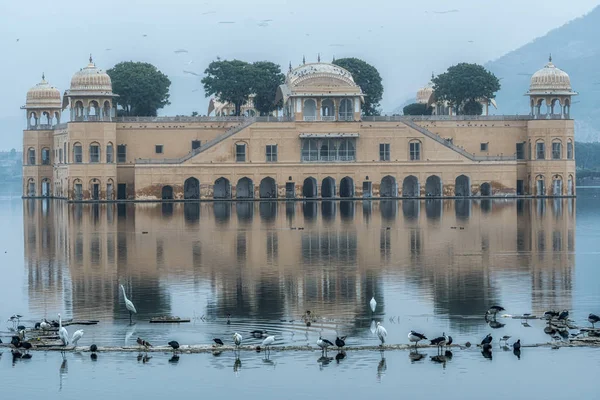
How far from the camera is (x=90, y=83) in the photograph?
86750 millimetres

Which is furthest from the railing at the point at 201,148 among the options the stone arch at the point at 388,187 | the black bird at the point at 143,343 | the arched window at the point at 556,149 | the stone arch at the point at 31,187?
the black bird at the point at 143,343

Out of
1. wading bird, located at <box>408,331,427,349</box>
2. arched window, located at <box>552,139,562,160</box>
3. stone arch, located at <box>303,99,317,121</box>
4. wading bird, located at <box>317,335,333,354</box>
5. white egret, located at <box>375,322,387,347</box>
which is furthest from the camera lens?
arched window, located at <box>552,139,562,160</box>

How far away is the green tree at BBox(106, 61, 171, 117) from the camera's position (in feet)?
317

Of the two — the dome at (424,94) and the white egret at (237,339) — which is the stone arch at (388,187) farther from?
the white egret at (237,339)

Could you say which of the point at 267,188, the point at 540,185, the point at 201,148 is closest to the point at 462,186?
the point at 540,185

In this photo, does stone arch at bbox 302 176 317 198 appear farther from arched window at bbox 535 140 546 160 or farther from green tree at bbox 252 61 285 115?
arched window at bbox 535 140 546 160

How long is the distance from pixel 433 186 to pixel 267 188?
455 inches

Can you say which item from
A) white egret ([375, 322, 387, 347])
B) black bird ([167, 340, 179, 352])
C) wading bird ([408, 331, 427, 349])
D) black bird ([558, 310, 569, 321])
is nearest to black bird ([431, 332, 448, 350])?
wading bird ([408, 331, 427, 349])

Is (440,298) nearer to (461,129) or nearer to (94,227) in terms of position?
(94,227)

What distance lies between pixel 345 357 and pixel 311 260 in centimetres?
1666

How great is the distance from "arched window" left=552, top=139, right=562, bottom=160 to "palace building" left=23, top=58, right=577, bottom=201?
0.07 meters

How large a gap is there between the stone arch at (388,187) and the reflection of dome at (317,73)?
7196 mm

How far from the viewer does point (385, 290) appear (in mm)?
33062

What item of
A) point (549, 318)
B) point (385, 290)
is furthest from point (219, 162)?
point (549, 318)
